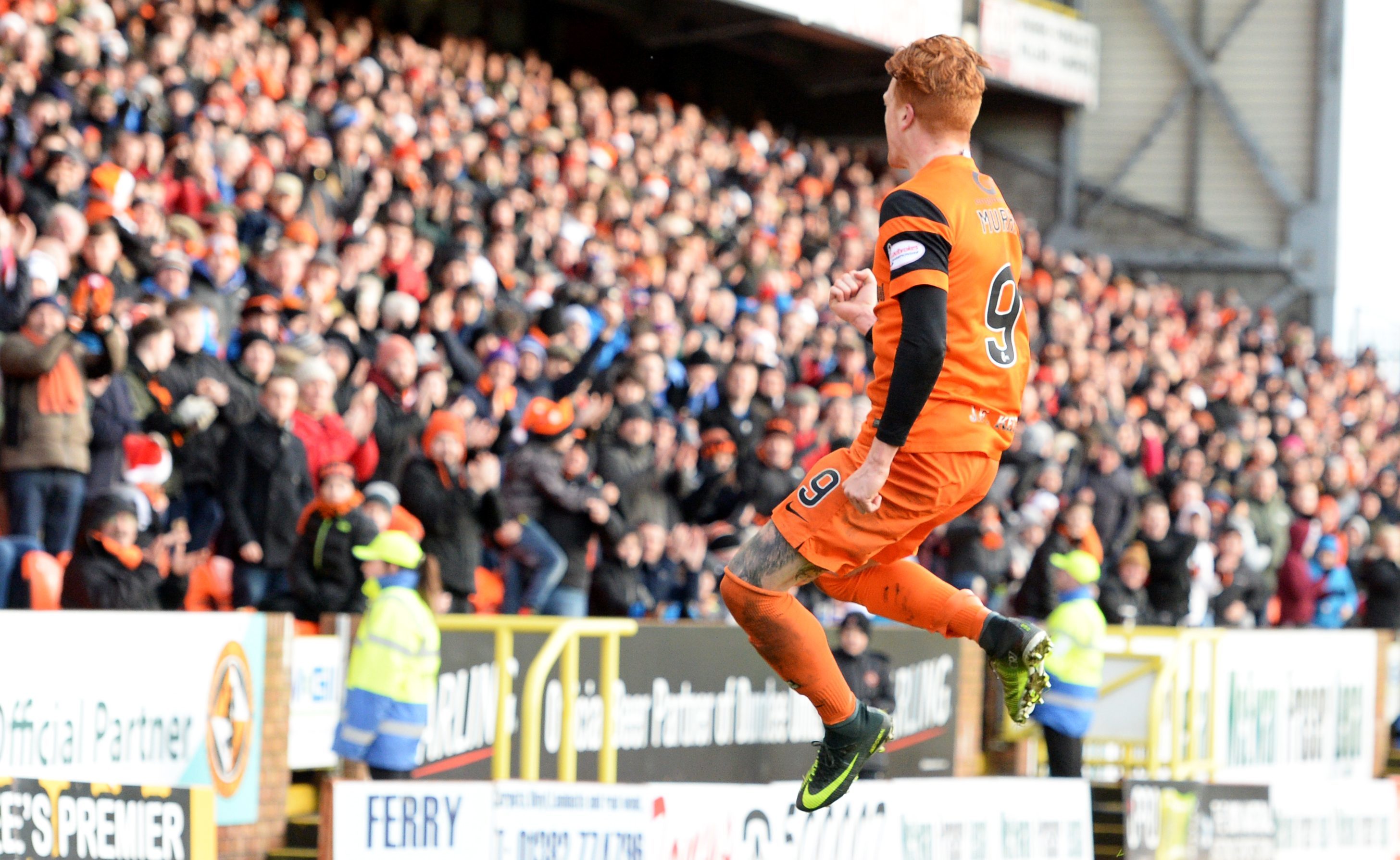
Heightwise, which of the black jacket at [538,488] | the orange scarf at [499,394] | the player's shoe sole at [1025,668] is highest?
the orange scarf at [499,394]

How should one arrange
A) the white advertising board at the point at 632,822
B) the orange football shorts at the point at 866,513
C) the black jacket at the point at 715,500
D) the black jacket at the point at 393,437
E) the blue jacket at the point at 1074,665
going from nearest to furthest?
the orange football shorts at the point at 866,513 → the white advertising board at the point at 632,822 → the blue jacket at the point at 1074,665 → the black jacket at the point at 393,437 → the black jacket at the point at 715,500

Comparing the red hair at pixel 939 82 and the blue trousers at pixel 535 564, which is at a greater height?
the red hair at pixel 939 82

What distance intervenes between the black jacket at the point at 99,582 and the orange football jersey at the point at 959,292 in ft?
14.9

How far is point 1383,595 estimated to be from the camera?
1709 centimetres

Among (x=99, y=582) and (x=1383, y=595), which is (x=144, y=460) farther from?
(x=1383, y=595)

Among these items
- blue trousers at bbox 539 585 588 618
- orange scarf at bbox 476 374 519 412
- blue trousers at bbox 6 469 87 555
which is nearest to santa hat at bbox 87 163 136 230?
blue trousers at bbox 6 469 87 555

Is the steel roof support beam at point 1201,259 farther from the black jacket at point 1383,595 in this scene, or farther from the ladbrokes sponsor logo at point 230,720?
the ladbrokes sponsor logo at point 230,720

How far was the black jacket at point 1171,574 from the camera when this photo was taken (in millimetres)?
13898

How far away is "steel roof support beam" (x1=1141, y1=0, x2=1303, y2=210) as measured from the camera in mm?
31469

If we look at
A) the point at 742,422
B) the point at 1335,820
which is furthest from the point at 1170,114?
the point at 1335,820

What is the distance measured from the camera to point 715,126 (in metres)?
23.9

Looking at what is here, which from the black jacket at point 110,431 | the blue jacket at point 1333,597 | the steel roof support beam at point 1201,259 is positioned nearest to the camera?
the black jacket at point 110,431

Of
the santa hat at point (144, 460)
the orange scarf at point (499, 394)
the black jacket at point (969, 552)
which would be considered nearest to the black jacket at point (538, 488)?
the orange scarf at point (499, 394)

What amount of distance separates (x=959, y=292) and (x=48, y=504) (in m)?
5.69
